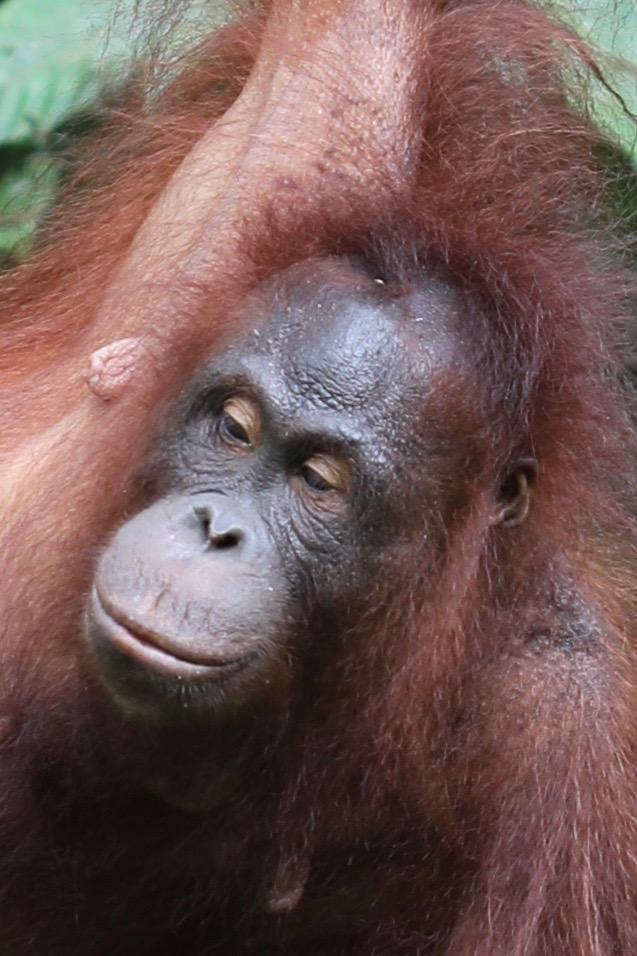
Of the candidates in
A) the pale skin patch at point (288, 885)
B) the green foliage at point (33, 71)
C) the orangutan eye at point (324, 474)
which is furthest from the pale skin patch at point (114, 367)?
the green foliage at point (33, 71)

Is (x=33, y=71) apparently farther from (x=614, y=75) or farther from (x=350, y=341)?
(x=350, y=341)

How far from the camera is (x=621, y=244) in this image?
7.97 feet

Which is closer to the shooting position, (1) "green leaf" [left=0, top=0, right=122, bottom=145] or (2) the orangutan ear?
(2) the orangutan ear

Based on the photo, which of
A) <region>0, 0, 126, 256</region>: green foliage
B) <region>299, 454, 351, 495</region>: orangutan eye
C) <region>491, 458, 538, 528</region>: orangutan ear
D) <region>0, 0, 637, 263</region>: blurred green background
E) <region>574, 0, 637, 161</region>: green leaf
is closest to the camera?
<region>299, 454, 351, 495</region>: orangutan eye

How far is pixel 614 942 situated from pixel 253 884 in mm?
538

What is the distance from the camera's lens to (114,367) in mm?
2312

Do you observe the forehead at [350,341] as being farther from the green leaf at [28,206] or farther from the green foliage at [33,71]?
the green foliage at [33,71]

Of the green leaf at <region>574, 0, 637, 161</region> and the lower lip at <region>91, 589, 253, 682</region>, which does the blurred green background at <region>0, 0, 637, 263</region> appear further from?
the lower lip at <region>91, 589, 253, 682</region>

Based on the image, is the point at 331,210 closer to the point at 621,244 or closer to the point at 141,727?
the point at 621,244

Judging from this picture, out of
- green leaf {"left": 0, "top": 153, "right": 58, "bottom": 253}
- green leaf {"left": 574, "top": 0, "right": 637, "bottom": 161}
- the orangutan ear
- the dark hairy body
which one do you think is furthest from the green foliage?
the orangutan ear

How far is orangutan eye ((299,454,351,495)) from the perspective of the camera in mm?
1990

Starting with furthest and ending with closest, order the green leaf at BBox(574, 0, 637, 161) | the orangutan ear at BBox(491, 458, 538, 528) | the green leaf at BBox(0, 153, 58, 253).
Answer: the green leaf at BBox(0, 153, 58, 253), the green leaf at BBox(574, 0, 637, 161), the orangutan ear at BBox(491, 458, 538, 528)

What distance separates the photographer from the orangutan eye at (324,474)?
199 cm

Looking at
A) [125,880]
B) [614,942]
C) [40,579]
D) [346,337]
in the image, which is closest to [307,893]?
[125,880]
